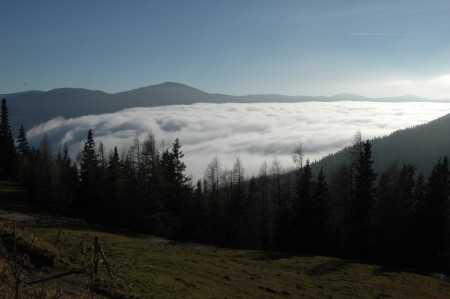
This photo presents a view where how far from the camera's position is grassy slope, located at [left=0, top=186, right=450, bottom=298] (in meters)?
19.9

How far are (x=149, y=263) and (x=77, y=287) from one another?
10183 mm

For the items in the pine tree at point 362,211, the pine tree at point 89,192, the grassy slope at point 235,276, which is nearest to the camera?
the grassy slope at point 235,276

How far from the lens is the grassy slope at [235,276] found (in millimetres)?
19891

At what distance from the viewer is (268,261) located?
39.7 m

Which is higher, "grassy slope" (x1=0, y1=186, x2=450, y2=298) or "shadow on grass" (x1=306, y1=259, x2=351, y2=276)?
"grassy slope" (x1=0, y1=186, x2=450, y2=298)

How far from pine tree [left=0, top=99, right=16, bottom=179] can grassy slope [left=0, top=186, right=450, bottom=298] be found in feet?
208

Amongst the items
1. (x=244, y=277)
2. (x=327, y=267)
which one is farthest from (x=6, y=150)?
(x=244, y=277)

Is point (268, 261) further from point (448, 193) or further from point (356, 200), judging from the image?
point (448, 193)

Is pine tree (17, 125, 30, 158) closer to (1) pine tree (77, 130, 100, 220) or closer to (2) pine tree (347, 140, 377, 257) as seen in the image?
(1) pine tree (77, 130, 100, 220)

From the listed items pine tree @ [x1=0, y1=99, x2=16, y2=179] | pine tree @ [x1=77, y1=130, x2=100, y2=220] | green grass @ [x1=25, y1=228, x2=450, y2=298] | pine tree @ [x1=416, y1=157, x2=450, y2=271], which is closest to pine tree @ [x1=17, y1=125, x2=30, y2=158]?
pine tree @ [x1=0, y1=99, x2=16, y2=179]

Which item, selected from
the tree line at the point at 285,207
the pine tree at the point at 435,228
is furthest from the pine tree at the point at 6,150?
the pine tree at the point at 435,228

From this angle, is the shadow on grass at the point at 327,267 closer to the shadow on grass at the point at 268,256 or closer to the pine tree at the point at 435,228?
the shadow on grass at the point at 268,256

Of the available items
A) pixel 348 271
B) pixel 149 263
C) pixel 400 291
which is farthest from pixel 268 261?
pixel 149 263

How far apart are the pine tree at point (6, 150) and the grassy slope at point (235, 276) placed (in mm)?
63302
